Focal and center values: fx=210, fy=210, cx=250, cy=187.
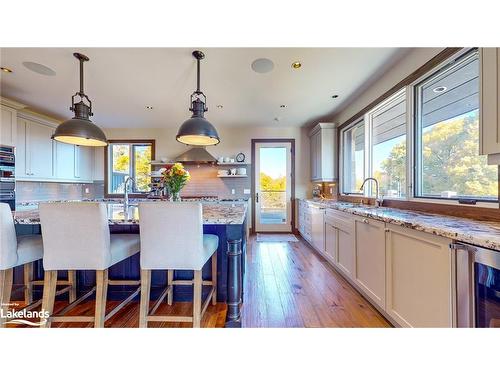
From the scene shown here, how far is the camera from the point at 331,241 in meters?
2.89

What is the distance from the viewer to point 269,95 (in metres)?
3.44

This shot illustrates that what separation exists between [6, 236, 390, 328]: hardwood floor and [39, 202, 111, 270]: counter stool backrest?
2.10 ft

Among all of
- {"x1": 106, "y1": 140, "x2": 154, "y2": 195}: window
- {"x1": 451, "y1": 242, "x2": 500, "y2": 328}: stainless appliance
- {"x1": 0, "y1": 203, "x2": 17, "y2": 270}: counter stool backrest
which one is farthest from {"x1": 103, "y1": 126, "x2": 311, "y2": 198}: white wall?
{"x1": 451, "y1": 242, "x2": 500, "y2": 328}: stainless appliance

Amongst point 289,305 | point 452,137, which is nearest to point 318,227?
point 289,305

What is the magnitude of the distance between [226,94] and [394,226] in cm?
296

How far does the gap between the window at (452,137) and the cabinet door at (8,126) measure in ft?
18.4

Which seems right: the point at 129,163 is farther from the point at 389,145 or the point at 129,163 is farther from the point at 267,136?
the point at 389,145

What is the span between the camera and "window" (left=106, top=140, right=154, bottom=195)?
17.4 ft

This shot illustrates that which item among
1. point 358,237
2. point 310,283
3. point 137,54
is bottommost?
point 310,283

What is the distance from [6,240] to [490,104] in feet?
10.3

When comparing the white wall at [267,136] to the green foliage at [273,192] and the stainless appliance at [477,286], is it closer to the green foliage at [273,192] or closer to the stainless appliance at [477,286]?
the green foliage at [273,192]

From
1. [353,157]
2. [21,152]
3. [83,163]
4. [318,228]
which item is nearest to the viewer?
[318,228]
